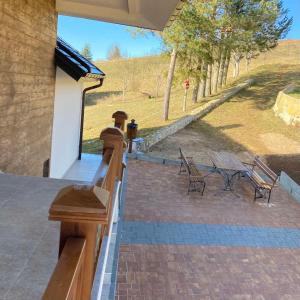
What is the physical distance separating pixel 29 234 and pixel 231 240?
4.49 meters

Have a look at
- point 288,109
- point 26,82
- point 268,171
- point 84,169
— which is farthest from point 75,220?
point 288,109

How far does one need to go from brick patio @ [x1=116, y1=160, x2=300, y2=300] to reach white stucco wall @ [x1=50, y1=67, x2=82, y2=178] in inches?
65.7

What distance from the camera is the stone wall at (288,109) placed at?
18156mm

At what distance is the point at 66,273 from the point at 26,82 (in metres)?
3.99

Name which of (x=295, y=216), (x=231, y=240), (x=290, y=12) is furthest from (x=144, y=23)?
(x=290, y=12)

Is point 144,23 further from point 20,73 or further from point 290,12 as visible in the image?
point 290,12

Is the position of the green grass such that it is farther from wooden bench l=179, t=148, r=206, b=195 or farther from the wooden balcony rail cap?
the wooden balcony rail cap

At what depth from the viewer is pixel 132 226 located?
6.54m

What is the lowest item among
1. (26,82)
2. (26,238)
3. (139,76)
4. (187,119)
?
(187,119)

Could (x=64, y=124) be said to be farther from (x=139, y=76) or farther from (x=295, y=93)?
(x=139, y=76)

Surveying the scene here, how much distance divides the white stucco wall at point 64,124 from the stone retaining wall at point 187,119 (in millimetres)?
4003

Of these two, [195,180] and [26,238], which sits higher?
[26,238]

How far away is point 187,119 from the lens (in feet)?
57.7

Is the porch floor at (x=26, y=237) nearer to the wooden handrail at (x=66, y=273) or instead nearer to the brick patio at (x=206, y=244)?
the wooden handrail at (x=66, y=273)
